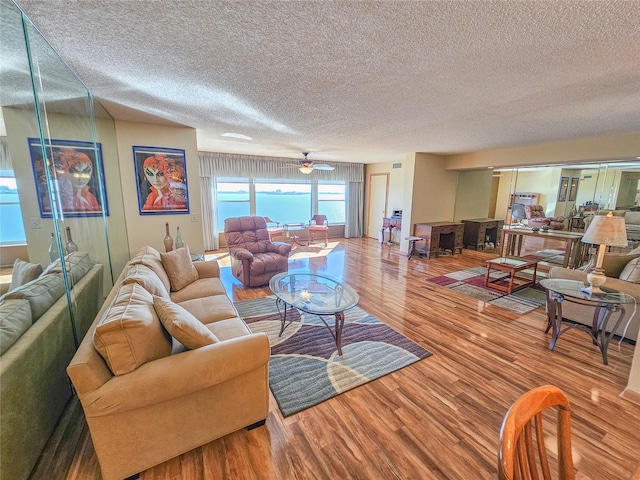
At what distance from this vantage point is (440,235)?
21.4ft

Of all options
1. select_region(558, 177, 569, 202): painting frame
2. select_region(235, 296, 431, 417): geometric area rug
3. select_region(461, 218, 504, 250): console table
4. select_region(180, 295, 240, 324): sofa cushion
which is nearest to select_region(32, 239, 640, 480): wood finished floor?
select_region(235, 296, 431, 417): geometric area rug

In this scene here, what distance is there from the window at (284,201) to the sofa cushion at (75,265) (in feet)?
16.1

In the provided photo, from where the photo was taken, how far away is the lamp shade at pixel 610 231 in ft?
7.40

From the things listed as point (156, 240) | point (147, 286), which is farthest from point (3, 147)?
point (156, 240)

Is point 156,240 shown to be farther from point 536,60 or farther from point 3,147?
point 536,60

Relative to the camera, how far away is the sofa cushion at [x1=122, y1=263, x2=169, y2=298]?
191 centimetres

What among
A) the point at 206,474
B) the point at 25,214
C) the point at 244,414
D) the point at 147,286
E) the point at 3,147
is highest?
the point at 3,147

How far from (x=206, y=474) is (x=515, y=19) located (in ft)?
9.30

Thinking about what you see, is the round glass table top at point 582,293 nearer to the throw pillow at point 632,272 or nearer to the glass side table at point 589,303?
the glass side table at point 589,303

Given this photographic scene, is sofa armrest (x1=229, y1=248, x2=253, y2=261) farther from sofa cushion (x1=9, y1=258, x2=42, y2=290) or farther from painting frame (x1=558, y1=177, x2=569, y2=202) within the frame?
painting frame (x1=558, y1=177, x2=569, y2=202)

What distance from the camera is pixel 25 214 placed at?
5.11 feet

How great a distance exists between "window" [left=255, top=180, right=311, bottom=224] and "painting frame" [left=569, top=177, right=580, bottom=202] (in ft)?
19.5

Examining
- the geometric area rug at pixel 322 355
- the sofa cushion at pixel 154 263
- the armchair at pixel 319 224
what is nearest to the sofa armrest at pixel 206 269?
the sofa cushion at pixel 154 263

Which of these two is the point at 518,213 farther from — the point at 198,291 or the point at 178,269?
the point at 178,269
